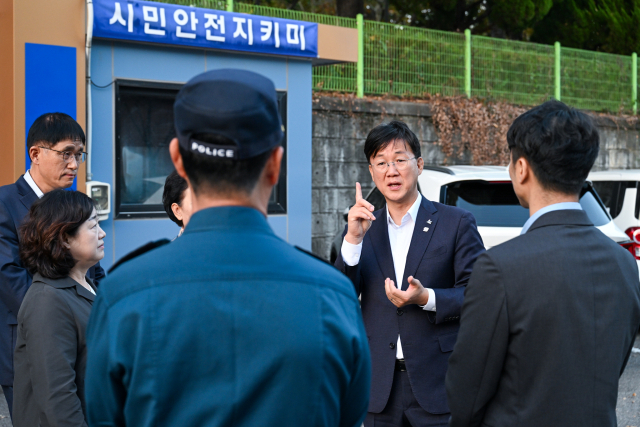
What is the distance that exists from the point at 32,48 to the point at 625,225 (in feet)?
21.4

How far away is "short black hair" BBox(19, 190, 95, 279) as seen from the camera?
8.60ft

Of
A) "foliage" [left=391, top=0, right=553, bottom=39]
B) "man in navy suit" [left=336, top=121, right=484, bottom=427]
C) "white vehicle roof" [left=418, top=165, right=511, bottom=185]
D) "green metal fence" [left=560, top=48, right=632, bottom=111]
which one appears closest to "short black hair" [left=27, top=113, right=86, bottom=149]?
"man in navy suit" [left=336, top=121, right=484, bottom=427]

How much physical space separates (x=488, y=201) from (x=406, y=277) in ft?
11.7

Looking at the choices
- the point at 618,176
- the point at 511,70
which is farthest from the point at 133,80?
the point at 511,70

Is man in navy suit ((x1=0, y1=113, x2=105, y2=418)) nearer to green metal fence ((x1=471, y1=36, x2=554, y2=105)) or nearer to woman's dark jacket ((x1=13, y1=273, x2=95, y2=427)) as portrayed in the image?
woman's dark jacket ((x1=13, y1=273, x2=95, y2=427))

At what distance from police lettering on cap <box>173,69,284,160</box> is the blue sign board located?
5112 millimetres

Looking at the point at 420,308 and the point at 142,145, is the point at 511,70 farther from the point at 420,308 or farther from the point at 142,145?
the point at 420,308

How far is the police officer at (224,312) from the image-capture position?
4.33 feet

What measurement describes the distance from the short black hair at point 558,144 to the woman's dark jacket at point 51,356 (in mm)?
1683

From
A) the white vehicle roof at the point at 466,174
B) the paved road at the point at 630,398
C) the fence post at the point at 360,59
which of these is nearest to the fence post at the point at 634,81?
the fence post at the point at 360,59

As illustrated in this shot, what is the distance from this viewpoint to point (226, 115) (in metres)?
1.36

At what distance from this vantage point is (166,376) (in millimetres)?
1316

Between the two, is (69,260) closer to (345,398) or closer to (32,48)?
(345,398)

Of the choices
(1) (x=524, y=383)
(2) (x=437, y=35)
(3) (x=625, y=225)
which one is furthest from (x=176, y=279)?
(2) (x=437, y=35)
